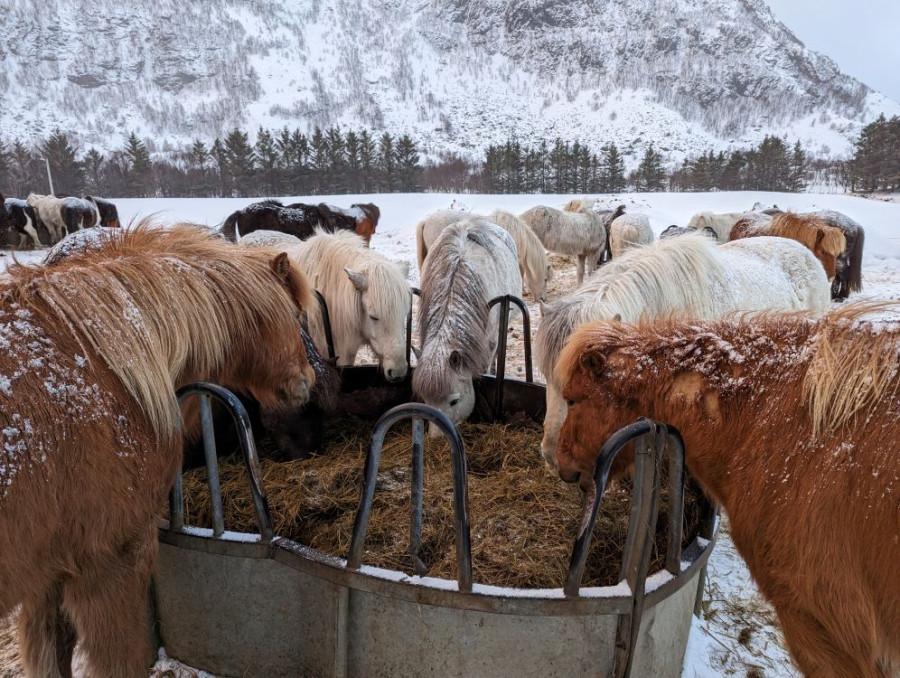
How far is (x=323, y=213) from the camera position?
13.2 metres

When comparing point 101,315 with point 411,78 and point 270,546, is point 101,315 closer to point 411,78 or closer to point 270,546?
point 270,546

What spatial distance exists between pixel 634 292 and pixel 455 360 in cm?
123

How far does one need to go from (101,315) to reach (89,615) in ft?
3.05

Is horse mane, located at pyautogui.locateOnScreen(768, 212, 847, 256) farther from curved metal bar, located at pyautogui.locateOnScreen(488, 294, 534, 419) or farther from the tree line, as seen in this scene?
the tree line

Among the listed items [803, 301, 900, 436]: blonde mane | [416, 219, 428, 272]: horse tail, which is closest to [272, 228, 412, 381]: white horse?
[803, 301, 900, 436]: blonde mane

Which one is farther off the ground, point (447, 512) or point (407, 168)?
point (407, 168)

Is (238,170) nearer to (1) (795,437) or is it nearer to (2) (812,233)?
(2) (812,233)

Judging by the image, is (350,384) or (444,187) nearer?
(350,384)

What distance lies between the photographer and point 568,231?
1227 cm

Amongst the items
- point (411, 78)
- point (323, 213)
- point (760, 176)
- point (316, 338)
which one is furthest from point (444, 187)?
point (411, 78)

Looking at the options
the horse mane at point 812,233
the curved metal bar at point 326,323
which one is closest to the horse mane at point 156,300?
the curved metal bar at point 326,323

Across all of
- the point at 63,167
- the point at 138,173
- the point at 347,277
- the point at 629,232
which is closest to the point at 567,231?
the point at 629,232

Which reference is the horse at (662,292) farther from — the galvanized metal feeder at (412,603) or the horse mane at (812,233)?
the horse mane at (812,233)

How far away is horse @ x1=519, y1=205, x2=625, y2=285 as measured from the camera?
40.0 feet
